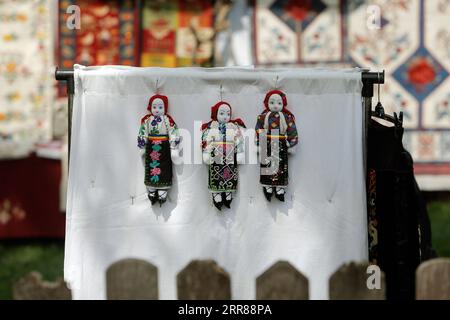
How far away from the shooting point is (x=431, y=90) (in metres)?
8.02

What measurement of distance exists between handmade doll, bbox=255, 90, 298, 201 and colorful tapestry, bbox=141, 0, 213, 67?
3.90 m

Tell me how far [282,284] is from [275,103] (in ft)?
4.74

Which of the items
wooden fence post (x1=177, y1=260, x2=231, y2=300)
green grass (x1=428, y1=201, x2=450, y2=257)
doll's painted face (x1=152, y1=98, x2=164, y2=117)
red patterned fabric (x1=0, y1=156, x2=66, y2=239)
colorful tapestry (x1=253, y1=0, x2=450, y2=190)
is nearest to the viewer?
wooden fence post (x1=177, y1=260, x2=231, y2=300)

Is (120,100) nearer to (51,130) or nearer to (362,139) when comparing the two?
(362,139)

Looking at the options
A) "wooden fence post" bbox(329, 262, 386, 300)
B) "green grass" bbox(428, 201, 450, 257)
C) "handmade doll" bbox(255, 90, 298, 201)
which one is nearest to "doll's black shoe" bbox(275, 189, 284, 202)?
"handmade doll" bbox(255, 90, 298, 201)

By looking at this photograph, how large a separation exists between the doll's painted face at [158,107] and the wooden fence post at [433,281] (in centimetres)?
163

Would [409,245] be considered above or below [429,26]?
below

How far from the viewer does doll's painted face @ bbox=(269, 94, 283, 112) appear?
13.5 feet

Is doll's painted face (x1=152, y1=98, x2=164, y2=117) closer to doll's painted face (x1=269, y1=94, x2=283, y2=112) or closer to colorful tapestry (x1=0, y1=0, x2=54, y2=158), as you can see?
doll's painted face (x1=269, y1=94, x2=283, y2=112)

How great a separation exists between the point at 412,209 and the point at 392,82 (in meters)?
3.91

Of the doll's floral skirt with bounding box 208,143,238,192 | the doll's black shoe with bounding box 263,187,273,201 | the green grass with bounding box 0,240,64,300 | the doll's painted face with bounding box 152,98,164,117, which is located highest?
the doll's painted face with bounding box 152,98,164,117

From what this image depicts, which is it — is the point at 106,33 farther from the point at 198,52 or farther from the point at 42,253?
the point at 42,253

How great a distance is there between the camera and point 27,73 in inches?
308
